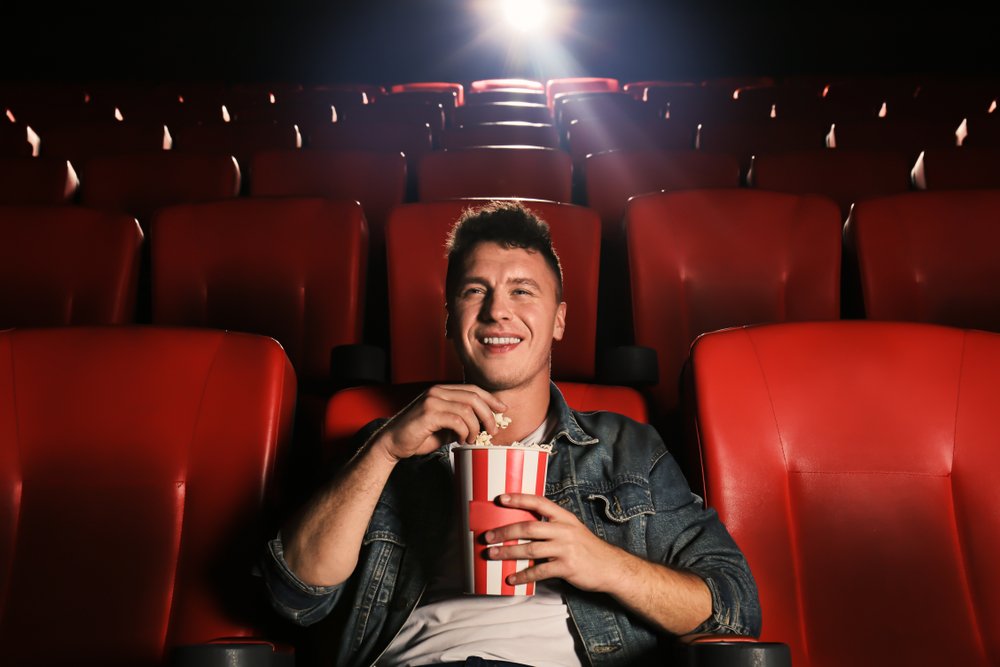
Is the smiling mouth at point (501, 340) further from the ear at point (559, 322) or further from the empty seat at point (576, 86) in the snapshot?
the empty seat at point (576, 86)

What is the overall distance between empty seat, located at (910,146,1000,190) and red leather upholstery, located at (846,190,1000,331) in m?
0.51

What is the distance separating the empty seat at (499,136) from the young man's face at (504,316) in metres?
1.54

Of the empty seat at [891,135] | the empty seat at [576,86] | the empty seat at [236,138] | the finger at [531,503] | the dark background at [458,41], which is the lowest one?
the finger at [531,503]

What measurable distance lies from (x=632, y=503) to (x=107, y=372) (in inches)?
20.8

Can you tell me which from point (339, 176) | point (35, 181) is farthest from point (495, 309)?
point (35, 181)

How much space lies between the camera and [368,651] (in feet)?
2.58

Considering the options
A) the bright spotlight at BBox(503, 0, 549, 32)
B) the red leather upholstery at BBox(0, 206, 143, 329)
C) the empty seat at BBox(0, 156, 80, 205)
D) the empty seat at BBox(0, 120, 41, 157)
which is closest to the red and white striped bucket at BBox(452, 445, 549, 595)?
the red leather upholstery at BBox(0, 206, 143, 329)

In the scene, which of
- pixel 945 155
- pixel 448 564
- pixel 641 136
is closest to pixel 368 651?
pixel 448 564

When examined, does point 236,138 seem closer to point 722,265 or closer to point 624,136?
point 624,136

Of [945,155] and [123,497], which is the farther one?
[945,155]

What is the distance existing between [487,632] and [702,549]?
0.21m

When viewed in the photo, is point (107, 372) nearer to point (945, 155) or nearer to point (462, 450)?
point (462, 450)

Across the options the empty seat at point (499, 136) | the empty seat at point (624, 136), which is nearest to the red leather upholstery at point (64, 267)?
the empty seat at point (499, 136)

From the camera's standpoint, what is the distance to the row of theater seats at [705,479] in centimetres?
78
